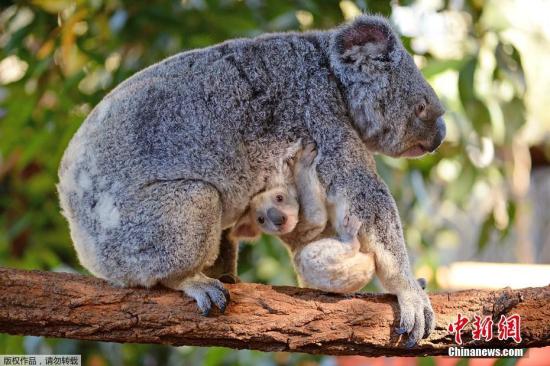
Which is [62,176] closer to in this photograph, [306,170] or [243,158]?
[243,158]

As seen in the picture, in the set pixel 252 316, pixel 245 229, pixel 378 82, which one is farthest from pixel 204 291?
pixel 378 82

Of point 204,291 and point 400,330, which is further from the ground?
point 204,291

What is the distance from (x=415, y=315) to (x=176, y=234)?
2.96 ft

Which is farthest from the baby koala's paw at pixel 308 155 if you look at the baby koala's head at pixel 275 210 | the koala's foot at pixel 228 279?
the koala's foot at pixel 228 279

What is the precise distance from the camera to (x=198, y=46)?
443cm

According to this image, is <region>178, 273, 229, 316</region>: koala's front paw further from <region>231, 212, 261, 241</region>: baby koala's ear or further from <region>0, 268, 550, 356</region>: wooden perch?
<region>231, 212, 261, 241</region>: baby koala's ear

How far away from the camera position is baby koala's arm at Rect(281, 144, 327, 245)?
264 cm

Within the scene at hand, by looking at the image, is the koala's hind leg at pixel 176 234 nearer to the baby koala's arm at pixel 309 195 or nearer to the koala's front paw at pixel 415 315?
the baby koala's arm at pixel 309 195

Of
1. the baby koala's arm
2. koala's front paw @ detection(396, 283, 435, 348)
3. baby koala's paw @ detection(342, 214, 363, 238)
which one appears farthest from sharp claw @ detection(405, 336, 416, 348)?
the baby koala's arm

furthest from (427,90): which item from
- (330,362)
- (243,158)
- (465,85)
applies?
(330,362)

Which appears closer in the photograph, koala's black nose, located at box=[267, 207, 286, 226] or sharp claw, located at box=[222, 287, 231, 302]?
sharp claw, located at box=[222, 287, 231, 302]

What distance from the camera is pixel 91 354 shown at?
5223 mm

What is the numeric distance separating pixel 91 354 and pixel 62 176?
116 inches

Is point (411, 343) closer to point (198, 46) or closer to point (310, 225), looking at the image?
point (310, 225)
